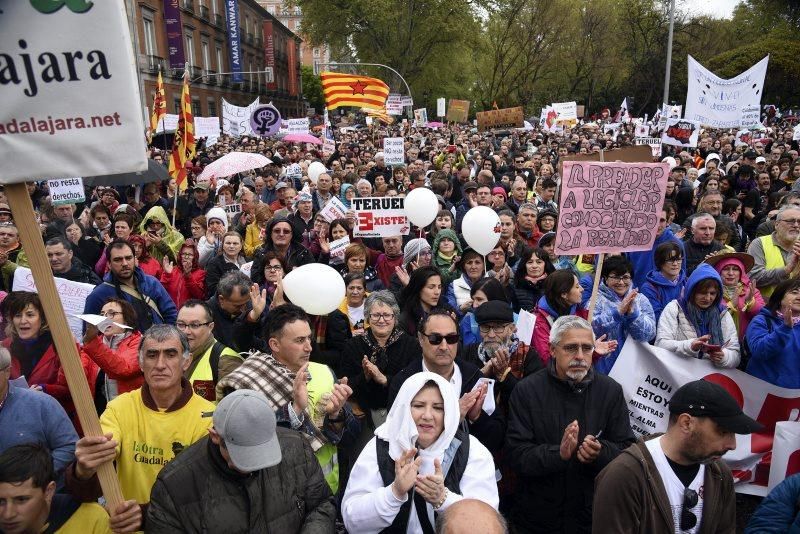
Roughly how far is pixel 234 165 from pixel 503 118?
42.0 ft

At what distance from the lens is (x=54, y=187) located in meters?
8.02

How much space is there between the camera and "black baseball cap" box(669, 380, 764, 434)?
242 centimetres

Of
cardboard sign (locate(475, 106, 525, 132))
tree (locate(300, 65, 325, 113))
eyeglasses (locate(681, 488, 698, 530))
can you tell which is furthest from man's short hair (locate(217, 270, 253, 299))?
tree (locate(300, 65, 325, 113))

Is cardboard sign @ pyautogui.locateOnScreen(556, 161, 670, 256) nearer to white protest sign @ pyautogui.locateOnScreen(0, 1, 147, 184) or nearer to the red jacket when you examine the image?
the red jacket

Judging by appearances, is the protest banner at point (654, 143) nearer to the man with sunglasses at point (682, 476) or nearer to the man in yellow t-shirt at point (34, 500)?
the man with sunglasses at point (682, 476)

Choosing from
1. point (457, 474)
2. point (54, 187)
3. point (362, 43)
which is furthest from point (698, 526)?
point (362, 43)

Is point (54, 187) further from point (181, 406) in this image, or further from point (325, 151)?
point (325, 151)

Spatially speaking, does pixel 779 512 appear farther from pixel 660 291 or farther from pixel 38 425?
pixel 38 425

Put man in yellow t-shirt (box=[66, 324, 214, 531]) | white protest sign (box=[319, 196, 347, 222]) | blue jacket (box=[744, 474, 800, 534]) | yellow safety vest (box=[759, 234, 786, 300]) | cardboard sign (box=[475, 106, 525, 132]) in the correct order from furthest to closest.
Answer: cardboard sign (box=[475, 106, 525, 132]) < white protest sign (box=[319, 196, 347, 222]) < yellow safety vest (box=[759, 234, 786, 300]) < man in yellow t-shirt (box=[66, 324, 214, 531]) < blue jacket (box=[744, 474, 800, 534])

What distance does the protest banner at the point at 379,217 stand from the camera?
21.6ft

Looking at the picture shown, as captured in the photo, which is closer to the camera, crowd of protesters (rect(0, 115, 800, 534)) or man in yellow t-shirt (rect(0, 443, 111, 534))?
man in yellow t-shirt (rect(0, 443, 111, 534))

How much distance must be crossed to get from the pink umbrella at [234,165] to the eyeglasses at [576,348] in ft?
28.1

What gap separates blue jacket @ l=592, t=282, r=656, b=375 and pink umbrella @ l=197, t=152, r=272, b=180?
773 cm

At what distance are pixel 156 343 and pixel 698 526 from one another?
2499mm
